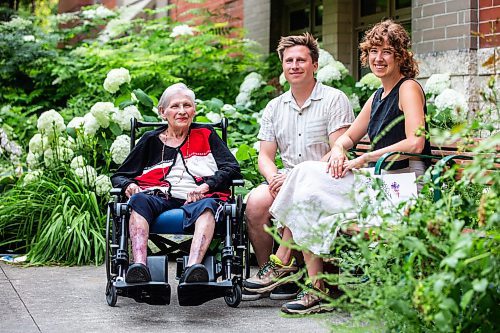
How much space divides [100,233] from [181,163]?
5.04 ft

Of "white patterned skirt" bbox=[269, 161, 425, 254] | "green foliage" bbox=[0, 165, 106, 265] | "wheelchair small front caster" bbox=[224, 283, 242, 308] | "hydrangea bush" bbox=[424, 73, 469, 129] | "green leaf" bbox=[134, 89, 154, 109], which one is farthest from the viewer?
"green leaf" bbox=[134, 89, 154, 109]

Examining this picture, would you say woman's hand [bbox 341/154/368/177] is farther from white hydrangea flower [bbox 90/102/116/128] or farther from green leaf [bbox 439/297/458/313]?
white hydrangea flower [bbox 90/102/116/128]

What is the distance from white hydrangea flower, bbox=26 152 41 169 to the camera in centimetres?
793

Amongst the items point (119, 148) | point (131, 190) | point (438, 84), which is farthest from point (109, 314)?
point (438, 84)

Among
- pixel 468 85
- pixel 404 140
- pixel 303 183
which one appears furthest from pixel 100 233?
pixel 468 85

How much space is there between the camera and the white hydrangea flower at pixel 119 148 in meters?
7.31

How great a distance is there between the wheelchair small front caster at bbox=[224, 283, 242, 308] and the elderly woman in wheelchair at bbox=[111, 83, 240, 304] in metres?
0.37

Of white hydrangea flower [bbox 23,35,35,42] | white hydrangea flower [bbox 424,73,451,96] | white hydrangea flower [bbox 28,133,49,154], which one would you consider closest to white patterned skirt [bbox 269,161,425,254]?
white hydrangea flower [bbox 424,73,451,96]

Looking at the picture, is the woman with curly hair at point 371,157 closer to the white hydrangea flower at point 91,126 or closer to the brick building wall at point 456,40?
the brick building wall at point 456,40

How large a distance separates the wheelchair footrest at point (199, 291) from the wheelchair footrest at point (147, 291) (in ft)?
0.29

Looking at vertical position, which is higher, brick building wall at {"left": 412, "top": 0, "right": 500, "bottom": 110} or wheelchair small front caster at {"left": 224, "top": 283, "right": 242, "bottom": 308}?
brick building wall at {"left": 412, "top": 0, "right": 500, "bottom": 110}

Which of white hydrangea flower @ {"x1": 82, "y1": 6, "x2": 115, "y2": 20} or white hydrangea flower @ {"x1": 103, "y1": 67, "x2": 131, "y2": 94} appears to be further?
white hydrangea flower @ {"x1": 82, "y1": 6, "x2": 115, "y2": 20}

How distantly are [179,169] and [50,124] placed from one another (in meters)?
2.42

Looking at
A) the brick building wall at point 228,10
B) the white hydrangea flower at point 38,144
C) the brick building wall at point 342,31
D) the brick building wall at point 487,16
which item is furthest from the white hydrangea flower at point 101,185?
the brick building wall at point 228,10
